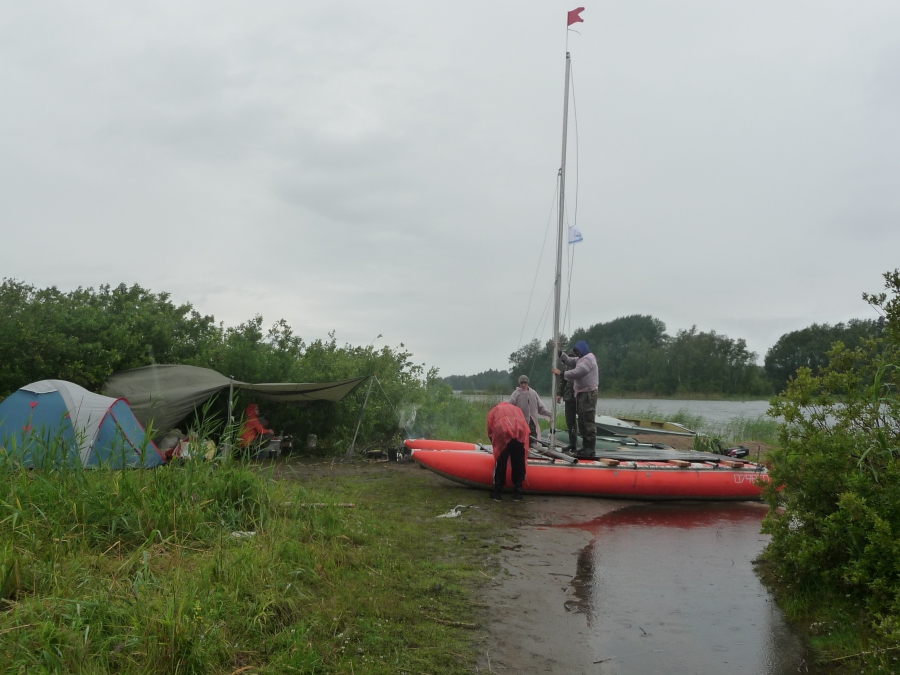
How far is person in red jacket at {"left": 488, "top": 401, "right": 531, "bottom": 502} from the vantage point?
9867 mm

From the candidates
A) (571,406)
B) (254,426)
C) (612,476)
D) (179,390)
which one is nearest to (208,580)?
(612,476)

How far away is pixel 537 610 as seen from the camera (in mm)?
5344

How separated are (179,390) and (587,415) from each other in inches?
275

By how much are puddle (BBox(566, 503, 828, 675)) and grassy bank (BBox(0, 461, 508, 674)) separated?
101 cm

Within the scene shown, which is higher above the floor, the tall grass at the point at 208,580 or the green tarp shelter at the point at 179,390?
the green tarp shelter at the point at 179,390

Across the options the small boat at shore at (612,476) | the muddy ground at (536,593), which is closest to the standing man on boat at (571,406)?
the small boat at shore at (612,476)

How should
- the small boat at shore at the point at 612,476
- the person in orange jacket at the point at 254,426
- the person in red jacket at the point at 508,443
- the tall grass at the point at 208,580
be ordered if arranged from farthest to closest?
the person in orange jacket at the point at 254,426 < the small boat at shore at the point at 612,476 < the person in red jacket at the point at 508,443 < the tall grass at the point at 208,580

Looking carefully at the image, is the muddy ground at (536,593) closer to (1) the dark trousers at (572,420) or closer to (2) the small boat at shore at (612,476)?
(2) the small boat at shore at (612,476)

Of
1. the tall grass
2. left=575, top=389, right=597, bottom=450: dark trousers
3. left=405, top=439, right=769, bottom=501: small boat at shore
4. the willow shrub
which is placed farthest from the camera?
Result: left=575, top=389, right=597, bottom=450: dark trousers

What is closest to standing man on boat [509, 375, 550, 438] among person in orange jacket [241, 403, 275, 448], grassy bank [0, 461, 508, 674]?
person in orange jacket [241, 403, 275, 448]

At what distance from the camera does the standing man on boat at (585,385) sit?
11.4 m

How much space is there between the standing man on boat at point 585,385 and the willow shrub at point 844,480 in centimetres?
543

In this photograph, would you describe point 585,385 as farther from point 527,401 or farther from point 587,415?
point 527,401

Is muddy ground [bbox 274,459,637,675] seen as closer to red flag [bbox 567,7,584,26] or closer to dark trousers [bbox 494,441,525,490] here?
A: dark trousers [bbox 494,441,525,490]
